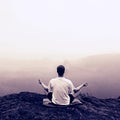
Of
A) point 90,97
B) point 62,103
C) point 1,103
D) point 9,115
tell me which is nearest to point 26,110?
point 9,115

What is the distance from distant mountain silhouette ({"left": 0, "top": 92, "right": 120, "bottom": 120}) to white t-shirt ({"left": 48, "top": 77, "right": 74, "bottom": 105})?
1.85 meters

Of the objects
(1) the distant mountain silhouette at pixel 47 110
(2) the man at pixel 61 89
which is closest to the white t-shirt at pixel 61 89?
(2) the man at pixel 61 89

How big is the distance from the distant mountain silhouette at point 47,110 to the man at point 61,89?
184cm

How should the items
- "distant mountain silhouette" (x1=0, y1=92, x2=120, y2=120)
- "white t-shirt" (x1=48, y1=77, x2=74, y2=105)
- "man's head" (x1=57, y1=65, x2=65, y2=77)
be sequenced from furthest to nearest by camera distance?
"distant mountain silhouette" (x1=0, y1=92, x2=120, y2=120), "white t-shirt" (x1=48, y1=77, x2=74, y2=105), "man's head" (x1=57, y1=65, x2=65, y2=77)

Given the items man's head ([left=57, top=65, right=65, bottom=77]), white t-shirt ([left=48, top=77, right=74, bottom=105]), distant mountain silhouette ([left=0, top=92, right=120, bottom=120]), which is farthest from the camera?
distant mountain silhouette ([left=0, top=92, right=120, bottom=120])

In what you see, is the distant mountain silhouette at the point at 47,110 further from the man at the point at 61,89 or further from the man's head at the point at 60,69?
the man's head at the point at 60,69

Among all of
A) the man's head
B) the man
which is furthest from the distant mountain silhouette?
the man's head

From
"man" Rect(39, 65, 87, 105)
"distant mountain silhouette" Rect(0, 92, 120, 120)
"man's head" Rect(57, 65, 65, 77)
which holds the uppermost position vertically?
"man's head" Rect(57, 65, 65, 77)

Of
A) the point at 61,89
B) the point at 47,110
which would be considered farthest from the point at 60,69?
the point at 47,110

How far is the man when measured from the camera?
1234cm

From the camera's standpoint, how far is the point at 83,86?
41.4 feet

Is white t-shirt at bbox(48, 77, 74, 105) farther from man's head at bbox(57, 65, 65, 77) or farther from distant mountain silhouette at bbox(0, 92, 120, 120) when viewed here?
distant mountain silhouette at bbox(0, 92, 120, 120)

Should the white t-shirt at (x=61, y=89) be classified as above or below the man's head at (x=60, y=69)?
below

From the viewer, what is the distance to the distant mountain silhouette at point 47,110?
14.9m
